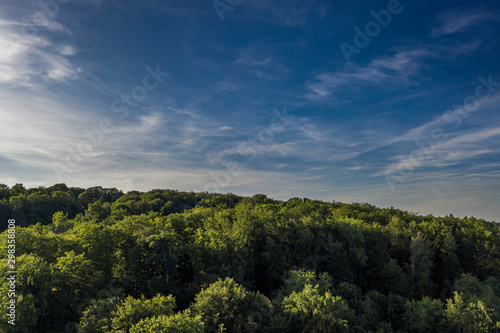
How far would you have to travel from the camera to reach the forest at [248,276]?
96.0ft

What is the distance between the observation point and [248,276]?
168 feet

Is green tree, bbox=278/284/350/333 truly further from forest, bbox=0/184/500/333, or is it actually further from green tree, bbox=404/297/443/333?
green tree, bbox=404/297/443/333

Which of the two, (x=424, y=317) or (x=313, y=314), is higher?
(x=313, y=314)

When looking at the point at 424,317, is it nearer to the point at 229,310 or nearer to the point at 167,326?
the point at 229,310

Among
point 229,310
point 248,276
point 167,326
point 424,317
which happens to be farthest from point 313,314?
point 248,276

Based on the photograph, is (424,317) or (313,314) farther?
(424,317)

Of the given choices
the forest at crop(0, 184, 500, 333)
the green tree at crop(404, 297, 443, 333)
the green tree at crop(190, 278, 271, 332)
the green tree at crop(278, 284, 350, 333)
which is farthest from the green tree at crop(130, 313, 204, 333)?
the green tree at crop(404, 297, 443, 333)

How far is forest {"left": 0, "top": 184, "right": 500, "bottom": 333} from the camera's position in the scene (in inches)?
1152

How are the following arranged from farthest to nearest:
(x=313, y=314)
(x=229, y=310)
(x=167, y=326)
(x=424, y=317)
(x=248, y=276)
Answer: (x=248, y=276), (x=424, y=317), (x=313, y=314), (x=229, y=310), (x=167, y=326)

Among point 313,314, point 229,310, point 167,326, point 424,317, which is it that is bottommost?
point 424,317

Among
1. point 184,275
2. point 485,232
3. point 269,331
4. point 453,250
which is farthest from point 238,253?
point 485,232

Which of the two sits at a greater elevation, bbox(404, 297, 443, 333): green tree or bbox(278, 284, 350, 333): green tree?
bbox(278, 284, 350, 333): green tree

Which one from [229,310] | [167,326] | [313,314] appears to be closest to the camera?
[167,326]

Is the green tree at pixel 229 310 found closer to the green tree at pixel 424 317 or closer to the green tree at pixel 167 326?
the green tree at pixel 167 326
